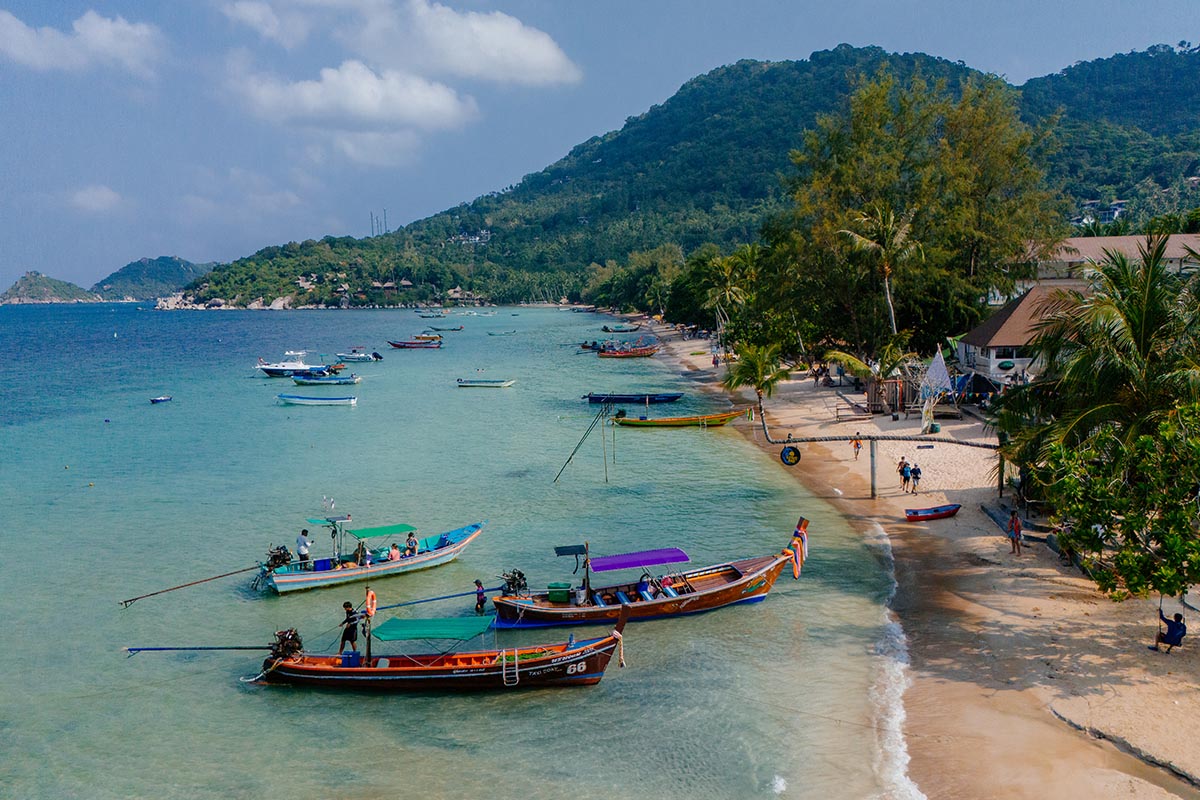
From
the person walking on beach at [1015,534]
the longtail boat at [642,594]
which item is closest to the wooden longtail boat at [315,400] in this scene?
the longtail boat at [642,594]

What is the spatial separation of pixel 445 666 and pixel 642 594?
19.5ft

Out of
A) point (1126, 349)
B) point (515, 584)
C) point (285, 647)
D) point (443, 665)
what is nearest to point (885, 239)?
point (1126, 349)

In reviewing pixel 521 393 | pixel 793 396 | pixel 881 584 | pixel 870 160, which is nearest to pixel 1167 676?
pixel 881 584

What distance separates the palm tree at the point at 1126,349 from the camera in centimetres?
1744

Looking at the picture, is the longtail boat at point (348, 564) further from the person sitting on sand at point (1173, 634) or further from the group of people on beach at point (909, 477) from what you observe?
the person sitting on sand at point (1173, 634)

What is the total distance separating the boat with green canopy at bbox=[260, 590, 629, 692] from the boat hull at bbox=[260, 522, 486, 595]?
5.51 m

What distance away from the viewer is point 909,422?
42.1 m

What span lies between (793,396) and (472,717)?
140 feet

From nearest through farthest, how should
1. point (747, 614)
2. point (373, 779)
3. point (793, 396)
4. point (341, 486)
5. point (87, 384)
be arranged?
point (373, 779)
point (747, 614)
point (341, 486)
point (793, 396)
point (87, 384)

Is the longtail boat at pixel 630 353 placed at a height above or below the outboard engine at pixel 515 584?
above

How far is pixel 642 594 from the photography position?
72.9 feet

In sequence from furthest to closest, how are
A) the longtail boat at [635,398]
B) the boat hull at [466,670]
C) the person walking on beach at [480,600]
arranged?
the longtail boat at [635,398] → the person walking on beach at [480,600] → the boat hull at [466,670]

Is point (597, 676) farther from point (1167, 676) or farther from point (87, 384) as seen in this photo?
point (87, 384)

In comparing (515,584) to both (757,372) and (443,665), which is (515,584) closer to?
(443,665)
